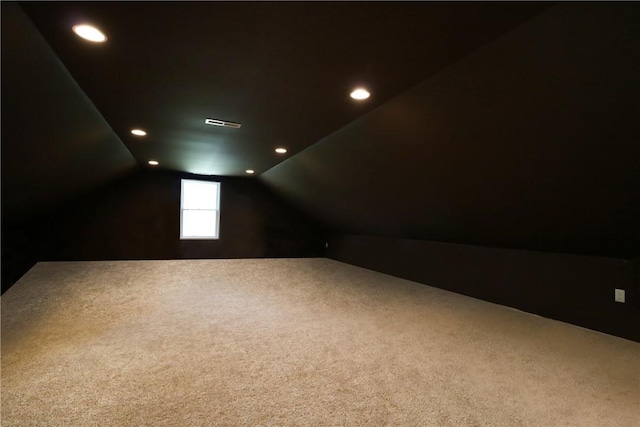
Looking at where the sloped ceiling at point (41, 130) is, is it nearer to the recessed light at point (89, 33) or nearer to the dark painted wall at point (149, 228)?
the recessed light at point (89, 33)

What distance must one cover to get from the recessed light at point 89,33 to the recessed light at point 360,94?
64.9 inches

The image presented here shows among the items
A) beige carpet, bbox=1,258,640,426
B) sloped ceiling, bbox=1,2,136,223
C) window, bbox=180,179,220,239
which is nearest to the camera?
beige carpet, bbox=1,258,640,426

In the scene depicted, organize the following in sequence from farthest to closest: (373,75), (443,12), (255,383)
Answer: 1. (373,75)
2. (255,383)
3. (443,12)

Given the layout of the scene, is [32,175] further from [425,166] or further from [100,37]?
[425,166]

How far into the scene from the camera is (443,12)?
1.47 m

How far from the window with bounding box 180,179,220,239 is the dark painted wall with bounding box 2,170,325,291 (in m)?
0.13

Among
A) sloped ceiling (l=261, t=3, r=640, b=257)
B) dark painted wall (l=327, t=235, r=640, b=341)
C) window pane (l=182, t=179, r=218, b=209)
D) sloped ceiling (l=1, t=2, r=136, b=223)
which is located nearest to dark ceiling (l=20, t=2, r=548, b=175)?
sloped ceiling (l=1, t=2, r=136, b=223)

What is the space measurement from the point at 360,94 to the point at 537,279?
300cm

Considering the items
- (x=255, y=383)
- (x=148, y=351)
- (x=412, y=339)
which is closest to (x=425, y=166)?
(x=412, y=339)

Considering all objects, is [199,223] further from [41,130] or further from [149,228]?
[41,130]

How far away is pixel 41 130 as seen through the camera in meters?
2.70

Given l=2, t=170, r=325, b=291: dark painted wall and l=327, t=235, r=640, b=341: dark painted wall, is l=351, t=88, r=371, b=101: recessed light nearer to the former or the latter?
l=327, t=235, r=640, b=341: dark painted wall

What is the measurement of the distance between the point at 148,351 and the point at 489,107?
3104 millimetres

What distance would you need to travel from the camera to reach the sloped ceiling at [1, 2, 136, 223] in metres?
1.84
